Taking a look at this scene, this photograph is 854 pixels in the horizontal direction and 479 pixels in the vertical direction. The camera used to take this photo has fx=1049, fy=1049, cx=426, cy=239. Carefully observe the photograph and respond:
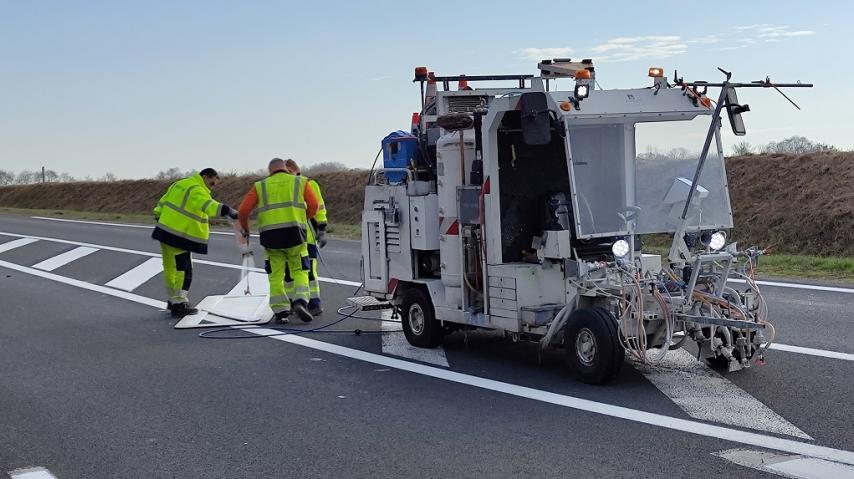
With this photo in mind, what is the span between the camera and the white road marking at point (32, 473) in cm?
605

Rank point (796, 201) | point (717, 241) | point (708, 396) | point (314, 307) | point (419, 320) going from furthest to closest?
point (796, 201) → point (314, 307) → point (419, 320) → point (717, 241) → point (708, 396)

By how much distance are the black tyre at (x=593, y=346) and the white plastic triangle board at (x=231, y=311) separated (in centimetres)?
480

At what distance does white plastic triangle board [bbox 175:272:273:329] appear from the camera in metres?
11.9

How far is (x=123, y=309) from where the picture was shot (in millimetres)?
13453

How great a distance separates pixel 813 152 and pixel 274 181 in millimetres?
16047

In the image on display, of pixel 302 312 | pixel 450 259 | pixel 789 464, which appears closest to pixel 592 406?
pixel 789 464

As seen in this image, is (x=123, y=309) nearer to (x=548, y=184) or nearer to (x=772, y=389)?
(x=548, y=184)

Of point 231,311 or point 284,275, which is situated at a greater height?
point 284,275

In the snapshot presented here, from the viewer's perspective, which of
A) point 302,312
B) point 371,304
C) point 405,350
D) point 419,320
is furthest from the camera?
point 302,312

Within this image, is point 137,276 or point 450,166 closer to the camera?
point 450,166

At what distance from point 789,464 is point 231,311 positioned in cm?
806

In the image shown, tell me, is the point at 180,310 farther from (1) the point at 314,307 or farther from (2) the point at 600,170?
(2) the point at 600,170

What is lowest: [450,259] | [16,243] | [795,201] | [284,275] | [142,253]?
[142,253]

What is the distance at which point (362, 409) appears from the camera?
7531mm
